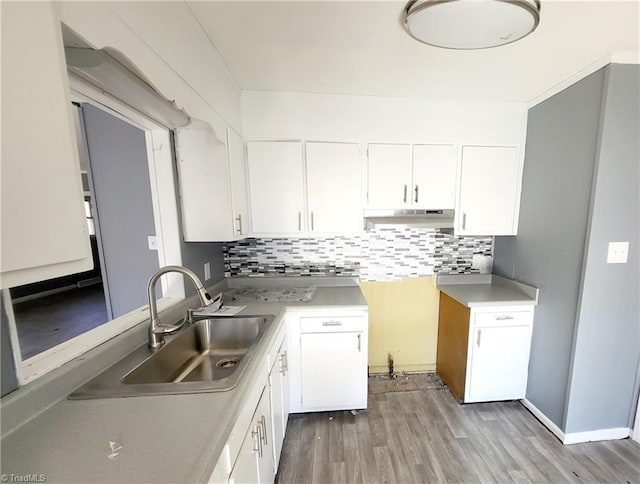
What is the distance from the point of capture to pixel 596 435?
67.2 inches

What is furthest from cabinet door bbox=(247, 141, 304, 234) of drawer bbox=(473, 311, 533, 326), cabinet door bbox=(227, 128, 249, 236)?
drawer bbox=(473, 311, 533, 326)

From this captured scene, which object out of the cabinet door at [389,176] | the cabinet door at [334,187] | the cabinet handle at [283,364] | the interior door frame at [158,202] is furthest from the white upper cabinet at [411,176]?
the interior door frame at [158,202]

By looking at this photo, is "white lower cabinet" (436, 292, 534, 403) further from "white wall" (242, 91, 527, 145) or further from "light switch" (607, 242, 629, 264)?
"white wall" (242, 91, 527, 145)

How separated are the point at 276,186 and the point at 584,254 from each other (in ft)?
6.77

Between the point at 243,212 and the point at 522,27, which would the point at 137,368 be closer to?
the point at 243,212

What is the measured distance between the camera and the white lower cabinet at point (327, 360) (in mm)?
1817

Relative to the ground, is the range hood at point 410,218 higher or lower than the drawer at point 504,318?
higher

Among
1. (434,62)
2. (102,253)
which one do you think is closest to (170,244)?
(102,253)

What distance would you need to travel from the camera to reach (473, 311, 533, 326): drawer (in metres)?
1.93

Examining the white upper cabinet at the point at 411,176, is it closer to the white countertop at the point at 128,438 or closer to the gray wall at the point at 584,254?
the gray wall at the point at 584,254

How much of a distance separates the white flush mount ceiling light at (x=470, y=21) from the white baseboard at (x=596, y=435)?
240 centimetres

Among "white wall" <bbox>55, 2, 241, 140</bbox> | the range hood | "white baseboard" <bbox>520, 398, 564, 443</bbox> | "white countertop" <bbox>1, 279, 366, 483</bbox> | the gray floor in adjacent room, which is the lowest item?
"white baseboard" <bbox>520, 398, 564, 443</bbox>

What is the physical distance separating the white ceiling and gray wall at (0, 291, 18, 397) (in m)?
1.34

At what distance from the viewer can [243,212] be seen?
1.88 m
